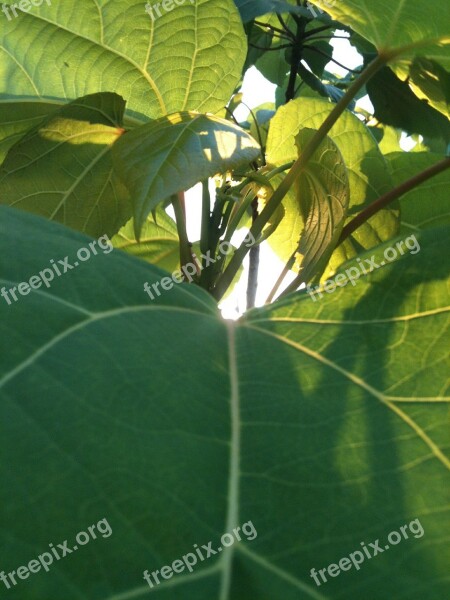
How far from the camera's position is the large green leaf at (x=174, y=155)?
60 cm

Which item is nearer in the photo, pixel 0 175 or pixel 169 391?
pixel 169 391

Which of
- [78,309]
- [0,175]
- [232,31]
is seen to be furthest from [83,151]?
[78,309]

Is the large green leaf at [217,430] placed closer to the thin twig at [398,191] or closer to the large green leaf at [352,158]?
the thin twig at [398,191]

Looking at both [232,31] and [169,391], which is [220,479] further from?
[232,31]

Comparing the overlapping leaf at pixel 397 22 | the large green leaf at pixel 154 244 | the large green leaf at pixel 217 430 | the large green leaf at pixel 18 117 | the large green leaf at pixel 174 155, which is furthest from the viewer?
the large green leaf at pixel 154 244

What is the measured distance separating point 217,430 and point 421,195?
25.7 inches

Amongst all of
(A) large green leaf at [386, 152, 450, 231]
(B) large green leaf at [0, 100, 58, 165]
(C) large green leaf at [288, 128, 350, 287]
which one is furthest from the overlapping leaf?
(B) large green leaf at [0, 100, 58, 165]

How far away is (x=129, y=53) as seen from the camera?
810 mm

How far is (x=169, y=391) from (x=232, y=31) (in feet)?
1.80

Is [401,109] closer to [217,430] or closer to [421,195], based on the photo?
[421,195]

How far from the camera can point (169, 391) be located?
1.23 feet

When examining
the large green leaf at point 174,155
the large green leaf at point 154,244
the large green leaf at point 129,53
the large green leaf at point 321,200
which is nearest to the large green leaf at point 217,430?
the large green leaf at point 174,155

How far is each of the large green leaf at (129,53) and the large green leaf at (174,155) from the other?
6.2 inches

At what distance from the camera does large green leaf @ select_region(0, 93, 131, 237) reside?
78cm
